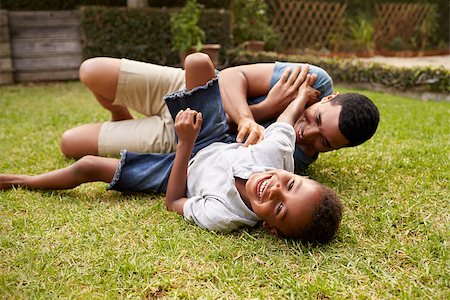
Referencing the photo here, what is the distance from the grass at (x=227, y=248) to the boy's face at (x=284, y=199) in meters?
0.10

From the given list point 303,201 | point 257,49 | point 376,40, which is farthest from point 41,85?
point 376,40

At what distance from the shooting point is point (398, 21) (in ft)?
36.5

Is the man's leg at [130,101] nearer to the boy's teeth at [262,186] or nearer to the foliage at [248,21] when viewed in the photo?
the boy's teeth at [262,186]

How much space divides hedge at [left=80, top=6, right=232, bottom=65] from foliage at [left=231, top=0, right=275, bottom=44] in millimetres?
974

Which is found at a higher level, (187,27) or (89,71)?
(89,71)

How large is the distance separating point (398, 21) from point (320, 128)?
10.1 m

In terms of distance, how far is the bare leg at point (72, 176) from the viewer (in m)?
2.17

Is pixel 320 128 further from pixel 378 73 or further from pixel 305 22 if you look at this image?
pixel 305 22

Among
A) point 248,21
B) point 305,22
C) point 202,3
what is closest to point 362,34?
point 305,22

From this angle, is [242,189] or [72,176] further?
[72,176]

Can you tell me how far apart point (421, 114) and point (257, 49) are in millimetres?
4778

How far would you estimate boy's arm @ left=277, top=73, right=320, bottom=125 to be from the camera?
2.26 metres

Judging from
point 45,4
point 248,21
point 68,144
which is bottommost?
point 248,21

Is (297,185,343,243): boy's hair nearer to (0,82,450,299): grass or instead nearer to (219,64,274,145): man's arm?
(0,82,450,299): grass
